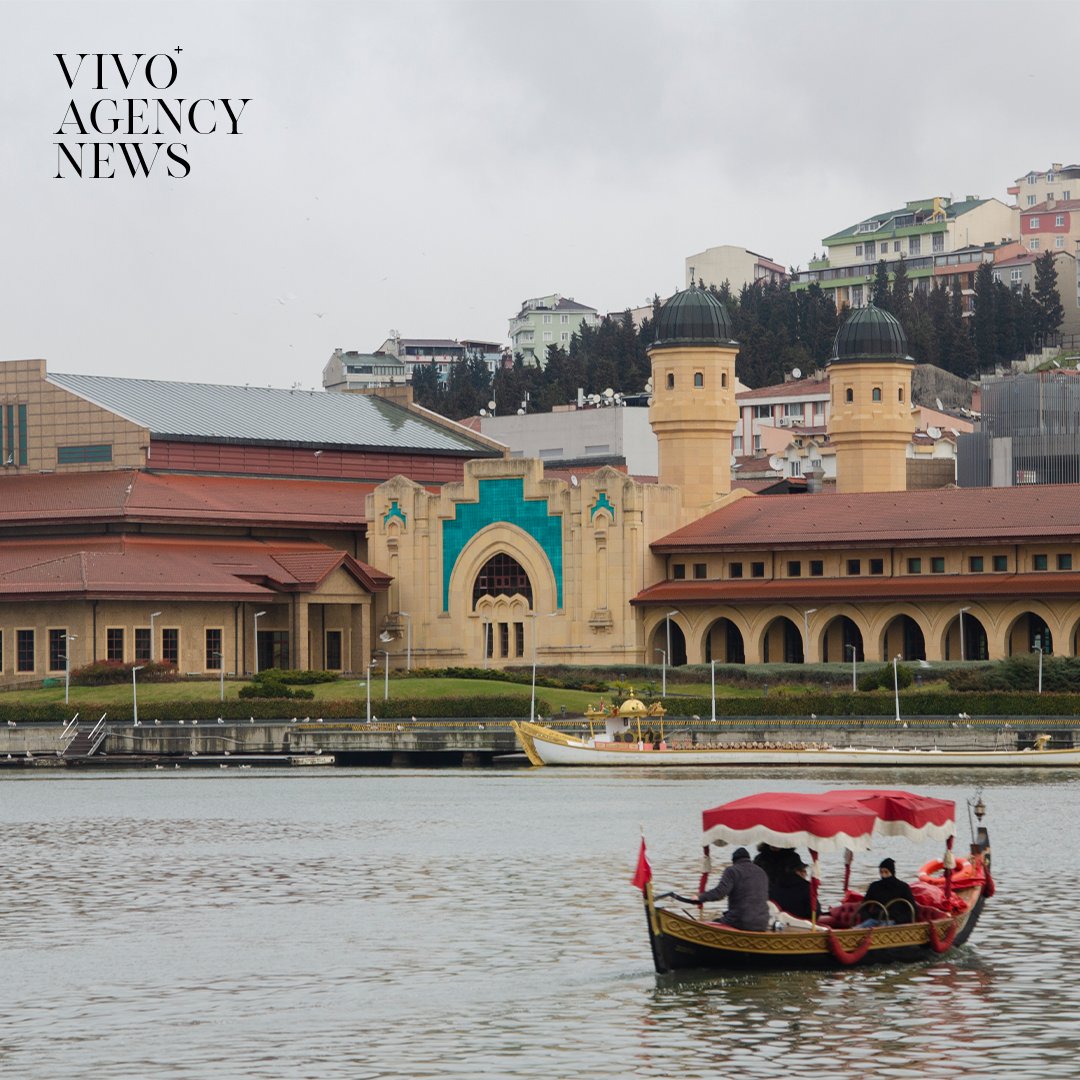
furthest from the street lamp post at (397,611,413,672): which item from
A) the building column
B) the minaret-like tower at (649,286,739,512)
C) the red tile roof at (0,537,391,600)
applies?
the minaret-like tower at (649,286,739,512)

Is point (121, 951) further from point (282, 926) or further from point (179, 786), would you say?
point (179, 786)

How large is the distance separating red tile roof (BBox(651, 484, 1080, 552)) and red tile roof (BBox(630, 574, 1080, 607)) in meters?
2.03

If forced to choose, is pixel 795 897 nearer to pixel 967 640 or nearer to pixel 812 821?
pixel 812 821

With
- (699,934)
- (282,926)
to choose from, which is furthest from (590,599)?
(699,934)

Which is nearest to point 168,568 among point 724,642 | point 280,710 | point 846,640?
point 280,710

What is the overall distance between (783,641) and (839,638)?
320cm

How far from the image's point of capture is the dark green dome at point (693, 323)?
143 m

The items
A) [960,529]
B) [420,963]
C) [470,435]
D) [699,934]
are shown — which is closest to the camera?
[699,934]

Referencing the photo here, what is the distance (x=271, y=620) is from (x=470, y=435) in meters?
29.5

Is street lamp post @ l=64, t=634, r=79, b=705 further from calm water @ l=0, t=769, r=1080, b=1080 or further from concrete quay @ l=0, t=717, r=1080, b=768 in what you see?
calm water @ l=0, t=769, r=1080, b=1080

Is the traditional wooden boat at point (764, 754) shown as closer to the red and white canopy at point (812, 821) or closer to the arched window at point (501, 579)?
the arched window at point (501, 579)

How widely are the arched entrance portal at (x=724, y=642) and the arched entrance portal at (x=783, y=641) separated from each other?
2.25 m

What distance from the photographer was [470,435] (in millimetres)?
158875

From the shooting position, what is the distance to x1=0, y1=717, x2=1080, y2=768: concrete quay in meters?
106
